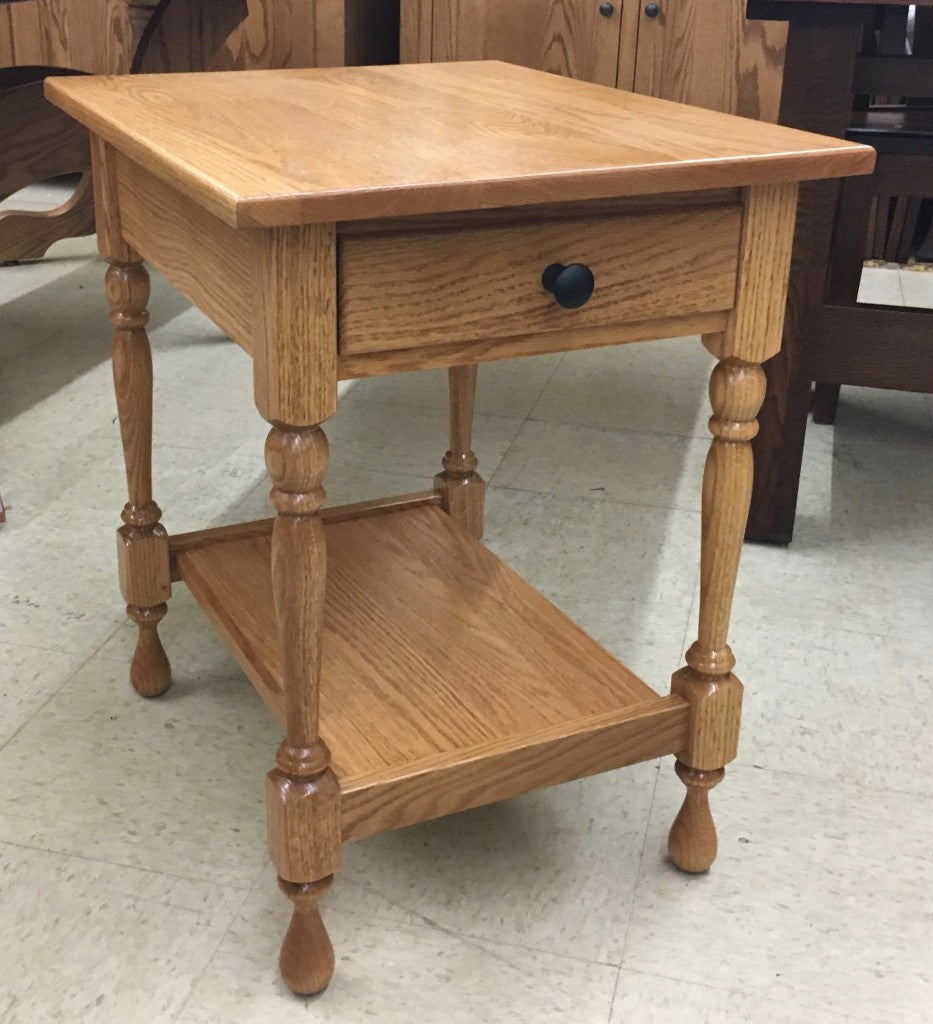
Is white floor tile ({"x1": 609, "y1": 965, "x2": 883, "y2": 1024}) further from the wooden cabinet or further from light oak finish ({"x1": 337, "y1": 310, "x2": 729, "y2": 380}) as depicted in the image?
the wooden cabinet

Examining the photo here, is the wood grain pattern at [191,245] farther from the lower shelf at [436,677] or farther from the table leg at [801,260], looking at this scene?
the table leg at [801,260]

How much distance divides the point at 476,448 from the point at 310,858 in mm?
1415

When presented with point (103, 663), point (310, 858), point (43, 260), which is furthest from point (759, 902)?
point (43, 260)

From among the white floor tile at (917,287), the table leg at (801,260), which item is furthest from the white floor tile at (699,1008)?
the white floor tile at (917,287)

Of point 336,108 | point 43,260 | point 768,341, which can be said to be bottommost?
point 43,260

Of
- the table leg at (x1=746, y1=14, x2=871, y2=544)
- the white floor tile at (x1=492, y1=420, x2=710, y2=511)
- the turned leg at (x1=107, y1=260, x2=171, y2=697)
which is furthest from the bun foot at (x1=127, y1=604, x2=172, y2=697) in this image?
the table leg at (x1=746, y1=14, x2=871, y2=544)

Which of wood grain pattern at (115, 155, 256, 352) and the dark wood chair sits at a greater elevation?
wood grain pattern at (115, 155, 256, 352)

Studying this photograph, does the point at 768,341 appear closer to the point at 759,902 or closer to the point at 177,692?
the point at 759,902

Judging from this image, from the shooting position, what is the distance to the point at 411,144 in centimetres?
115

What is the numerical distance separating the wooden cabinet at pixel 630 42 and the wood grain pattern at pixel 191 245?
184 centimetres

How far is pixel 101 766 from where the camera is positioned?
61.7 inches

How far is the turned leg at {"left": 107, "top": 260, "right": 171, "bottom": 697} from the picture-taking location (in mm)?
1541

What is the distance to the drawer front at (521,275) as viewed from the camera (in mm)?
1028

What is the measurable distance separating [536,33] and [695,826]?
222 cm
